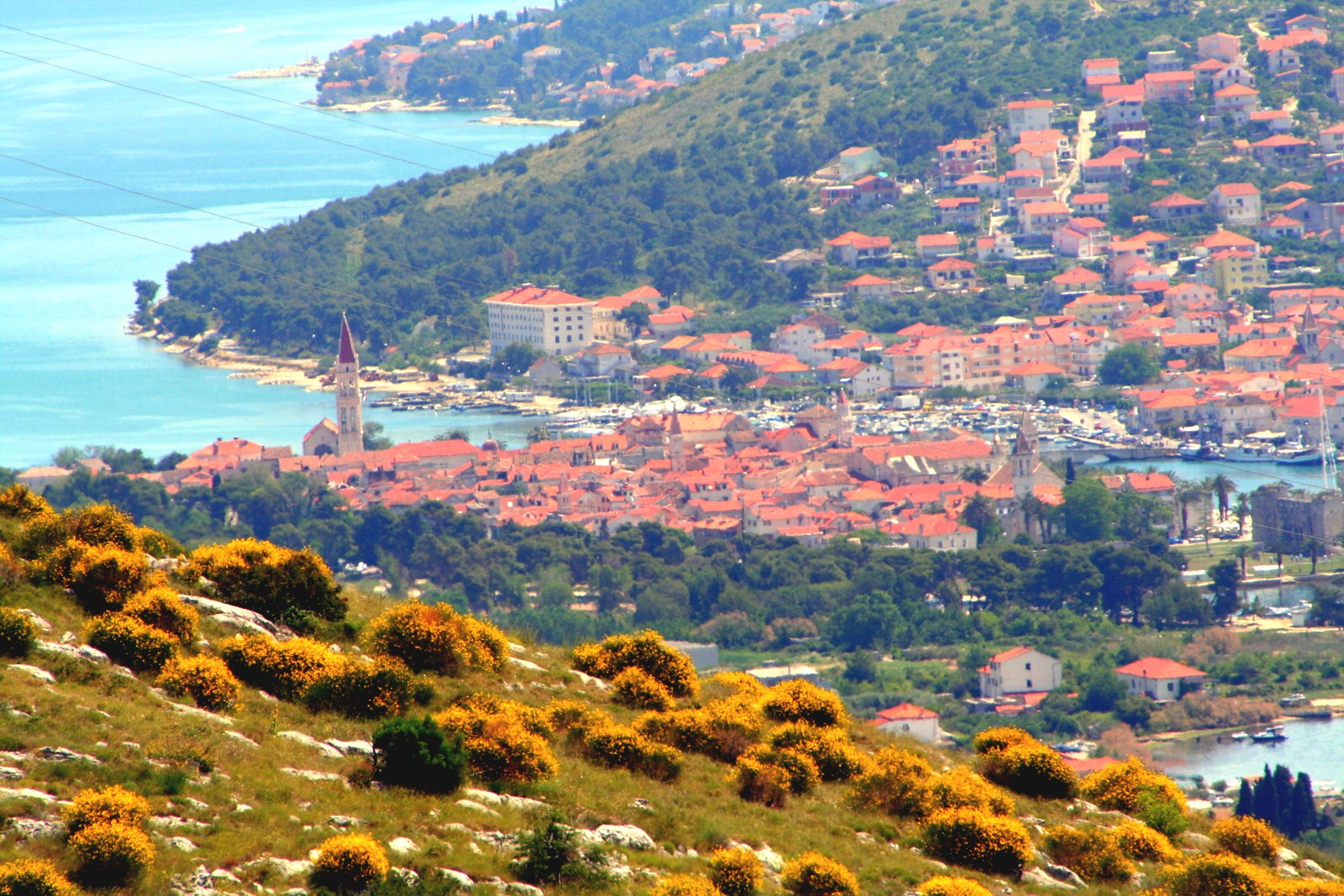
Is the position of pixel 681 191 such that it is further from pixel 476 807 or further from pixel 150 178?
pixel 476 807

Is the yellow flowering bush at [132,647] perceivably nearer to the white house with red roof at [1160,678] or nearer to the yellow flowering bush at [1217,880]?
the yellow flowering bush at [1217,880]

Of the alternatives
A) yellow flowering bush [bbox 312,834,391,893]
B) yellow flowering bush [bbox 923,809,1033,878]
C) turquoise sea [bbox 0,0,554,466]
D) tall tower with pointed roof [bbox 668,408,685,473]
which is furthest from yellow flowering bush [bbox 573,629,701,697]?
turquoise sea [bbox 0,0,554,466]

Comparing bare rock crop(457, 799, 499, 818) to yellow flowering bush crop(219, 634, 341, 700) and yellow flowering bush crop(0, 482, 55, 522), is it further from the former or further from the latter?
yellow flowering bush crop(0, 482, 55, 522)

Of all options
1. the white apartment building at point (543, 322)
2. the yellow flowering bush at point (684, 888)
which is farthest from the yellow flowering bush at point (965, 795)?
the white apartment building at point (543, 322)

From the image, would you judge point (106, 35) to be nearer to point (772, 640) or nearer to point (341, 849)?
point (772, 640)

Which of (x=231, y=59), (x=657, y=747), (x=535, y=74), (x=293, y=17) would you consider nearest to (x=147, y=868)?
(x=657, y=747)
